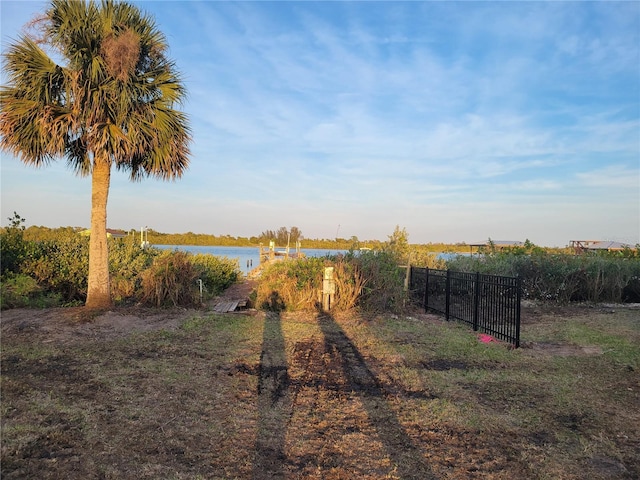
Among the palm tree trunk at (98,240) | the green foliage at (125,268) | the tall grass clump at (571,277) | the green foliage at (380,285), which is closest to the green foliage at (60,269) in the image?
the green foliage at (125,268)

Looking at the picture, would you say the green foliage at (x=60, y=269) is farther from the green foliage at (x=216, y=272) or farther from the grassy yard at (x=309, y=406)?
the grassy yard at (x=309, y=406)

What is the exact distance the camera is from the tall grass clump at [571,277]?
550 inches

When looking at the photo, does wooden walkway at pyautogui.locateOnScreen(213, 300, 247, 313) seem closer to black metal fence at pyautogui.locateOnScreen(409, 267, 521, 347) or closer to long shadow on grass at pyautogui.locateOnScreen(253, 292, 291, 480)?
long shadow on grass at pyautogui.locateOnScreen(253, 292, 291, 480)

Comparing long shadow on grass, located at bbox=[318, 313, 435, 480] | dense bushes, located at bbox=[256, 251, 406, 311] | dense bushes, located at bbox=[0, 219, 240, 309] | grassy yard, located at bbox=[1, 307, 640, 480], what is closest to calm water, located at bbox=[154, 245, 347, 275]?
dense bushes, located at bbox=[256, 251, 406, 311]

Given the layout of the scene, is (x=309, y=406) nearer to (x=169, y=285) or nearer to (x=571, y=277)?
(x=169, y=285)

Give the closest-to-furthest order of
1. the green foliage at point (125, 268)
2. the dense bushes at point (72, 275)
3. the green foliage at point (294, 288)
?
the dense bushes at point (72, 275), the green foliage at point (125, 268), the green foliage at point (294, 288)

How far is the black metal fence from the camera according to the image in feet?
26.8

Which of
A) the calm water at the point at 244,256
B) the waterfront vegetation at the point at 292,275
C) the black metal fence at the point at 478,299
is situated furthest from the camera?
the calm water at the point at 244,256

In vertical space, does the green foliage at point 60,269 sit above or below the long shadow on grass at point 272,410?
above

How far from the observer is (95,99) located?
28.2 feet

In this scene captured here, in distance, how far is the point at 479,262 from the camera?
15.0 metres

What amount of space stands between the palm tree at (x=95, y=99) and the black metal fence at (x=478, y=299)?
736 cm

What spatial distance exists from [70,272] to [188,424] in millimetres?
9131

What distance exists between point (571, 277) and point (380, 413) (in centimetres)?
1238
